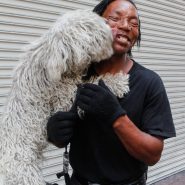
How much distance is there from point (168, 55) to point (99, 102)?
4.92 meters

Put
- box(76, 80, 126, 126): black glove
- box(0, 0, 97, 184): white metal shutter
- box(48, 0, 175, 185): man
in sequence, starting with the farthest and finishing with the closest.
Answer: box(0, 0, 97, 184): white metal shutter → box(48, 0, 175, 185): man → box(76, 80, 126, 126): black glove

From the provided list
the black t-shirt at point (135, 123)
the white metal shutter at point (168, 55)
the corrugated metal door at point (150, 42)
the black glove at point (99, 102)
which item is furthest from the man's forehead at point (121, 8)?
the white metal shutter at point (168, 55)

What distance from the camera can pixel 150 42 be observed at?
610 cm

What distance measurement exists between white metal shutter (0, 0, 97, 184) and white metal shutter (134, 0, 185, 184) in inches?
75.3

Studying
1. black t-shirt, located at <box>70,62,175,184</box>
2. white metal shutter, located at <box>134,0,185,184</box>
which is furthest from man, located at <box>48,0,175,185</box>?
white metal shutter, located at <box>134,0,185,184</box>

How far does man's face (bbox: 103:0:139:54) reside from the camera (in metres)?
2.02

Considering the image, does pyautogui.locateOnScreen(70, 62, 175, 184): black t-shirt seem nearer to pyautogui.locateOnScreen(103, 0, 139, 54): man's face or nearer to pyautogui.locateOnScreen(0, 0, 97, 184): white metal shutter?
pyautogui.locateOnScreen(103, 0, 139, 54): man's face

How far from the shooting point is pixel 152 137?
6.54 feet

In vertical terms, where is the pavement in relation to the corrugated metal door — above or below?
below

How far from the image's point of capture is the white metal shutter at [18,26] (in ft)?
12.4

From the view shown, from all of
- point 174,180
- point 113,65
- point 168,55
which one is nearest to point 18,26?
point 113,65

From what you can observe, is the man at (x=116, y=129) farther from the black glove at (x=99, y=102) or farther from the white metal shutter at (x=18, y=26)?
the white metal shutter at (x=18, y=26)

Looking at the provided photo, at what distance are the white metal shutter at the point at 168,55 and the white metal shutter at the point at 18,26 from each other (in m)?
1.91

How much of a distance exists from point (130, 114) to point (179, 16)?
5.17m
